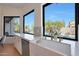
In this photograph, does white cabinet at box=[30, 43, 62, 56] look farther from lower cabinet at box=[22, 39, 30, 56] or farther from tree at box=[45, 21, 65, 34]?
tree at box=[45, 21, 65, 34]

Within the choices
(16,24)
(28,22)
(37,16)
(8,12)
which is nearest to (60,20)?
(37,16)

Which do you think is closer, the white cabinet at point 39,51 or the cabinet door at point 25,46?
the white cabinet at point 39,51

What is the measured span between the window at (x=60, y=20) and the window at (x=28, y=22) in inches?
6.9

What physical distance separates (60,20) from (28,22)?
18.0 inches

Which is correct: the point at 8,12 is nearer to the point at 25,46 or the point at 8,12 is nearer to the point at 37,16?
the point at 37,16

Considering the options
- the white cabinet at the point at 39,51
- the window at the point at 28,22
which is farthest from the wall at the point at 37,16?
the white cabinet at the point at 39,51

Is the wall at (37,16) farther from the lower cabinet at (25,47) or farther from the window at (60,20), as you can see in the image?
the lower cabinet at (25,47)

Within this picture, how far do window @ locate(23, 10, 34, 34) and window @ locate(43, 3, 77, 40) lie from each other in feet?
0.57

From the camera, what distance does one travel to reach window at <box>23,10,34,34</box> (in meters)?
1.92

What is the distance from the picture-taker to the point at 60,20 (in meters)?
1.92

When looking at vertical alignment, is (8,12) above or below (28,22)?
above

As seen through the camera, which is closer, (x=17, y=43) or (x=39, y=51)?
(x=39, y=51)

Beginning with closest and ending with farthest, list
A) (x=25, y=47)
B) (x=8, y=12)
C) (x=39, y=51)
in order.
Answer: (x=39, y=51)
(x=8, y=12)
(x=25, y=47)

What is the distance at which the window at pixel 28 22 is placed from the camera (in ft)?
6.29
